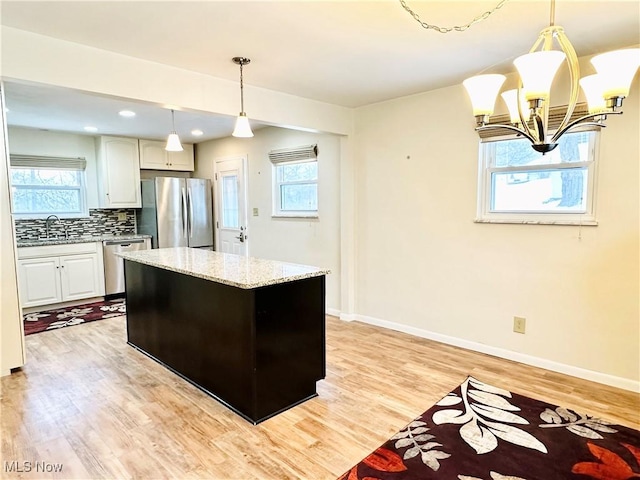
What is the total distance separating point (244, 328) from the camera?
2346 millimetres

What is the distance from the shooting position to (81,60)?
2.46m

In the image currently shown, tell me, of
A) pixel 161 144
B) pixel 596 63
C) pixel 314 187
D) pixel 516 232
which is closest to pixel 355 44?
pixel 596 63

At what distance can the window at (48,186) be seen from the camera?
5.05 metres

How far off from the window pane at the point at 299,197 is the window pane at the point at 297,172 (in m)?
0.09

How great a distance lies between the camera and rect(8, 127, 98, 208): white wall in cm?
495

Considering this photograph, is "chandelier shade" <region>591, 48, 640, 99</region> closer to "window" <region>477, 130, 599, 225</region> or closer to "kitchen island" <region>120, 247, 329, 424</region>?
"window" <region>477, 130, 599, 225</region>

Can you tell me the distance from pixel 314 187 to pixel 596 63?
3466 millimetres

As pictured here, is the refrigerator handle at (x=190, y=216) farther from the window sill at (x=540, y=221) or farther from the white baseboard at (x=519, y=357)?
the window sill at (x=540, y=221)

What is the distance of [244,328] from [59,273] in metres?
3.78

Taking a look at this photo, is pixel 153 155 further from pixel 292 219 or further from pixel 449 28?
pixel 449 28

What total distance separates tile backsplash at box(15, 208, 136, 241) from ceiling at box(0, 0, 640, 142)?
236cm

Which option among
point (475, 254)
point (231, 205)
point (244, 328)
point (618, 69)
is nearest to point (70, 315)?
point (231, 205)

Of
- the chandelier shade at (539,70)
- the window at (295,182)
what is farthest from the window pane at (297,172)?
the chandelier shade at (539,70)

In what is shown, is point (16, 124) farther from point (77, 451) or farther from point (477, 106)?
point (477, 106)
